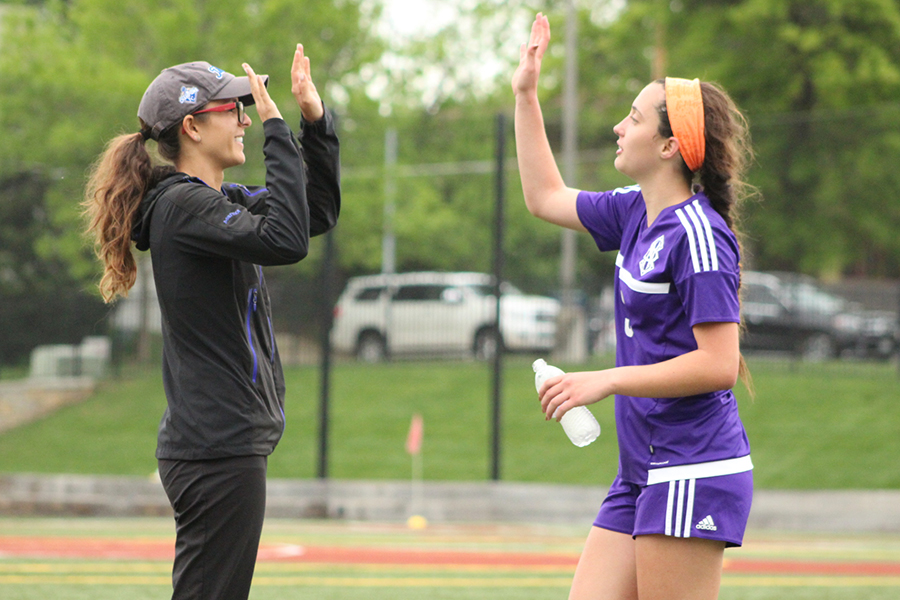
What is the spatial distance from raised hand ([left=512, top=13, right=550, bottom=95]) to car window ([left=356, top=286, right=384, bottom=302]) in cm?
1190

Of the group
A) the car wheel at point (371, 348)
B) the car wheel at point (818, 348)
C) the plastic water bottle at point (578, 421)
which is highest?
the plastic water bottle at point (578, 421)

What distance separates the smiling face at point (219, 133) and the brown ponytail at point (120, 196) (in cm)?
9

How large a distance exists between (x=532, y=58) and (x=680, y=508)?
159cm

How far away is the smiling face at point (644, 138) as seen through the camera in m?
3.07

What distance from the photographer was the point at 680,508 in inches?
113

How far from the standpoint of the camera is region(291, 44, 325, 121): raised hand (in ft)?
10.2

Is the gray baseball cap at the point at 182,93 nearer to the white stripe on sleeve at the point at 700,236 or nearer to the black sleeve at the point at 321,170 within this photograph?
the black sleeve at the point at 321,170

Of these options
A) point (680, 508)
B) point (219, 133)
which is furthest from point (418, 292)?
point (680, 508)

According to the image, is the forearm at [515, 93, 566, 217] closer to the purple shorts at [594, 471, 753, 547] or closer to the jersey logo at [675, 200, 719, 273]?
the jersey logo at [675, 200, 719, 273]

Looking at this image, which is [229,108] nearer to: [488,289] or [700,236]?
[700,236]

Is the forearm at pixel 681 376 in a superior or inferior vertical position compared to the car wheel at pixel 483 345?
superior

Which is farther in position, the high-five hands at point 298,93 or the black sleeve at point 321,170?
the black sleeve at point 321,170

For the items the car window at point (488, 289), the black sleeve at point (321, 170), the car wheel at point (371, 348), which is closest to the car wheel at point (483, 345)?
the car window at point (488, 289)

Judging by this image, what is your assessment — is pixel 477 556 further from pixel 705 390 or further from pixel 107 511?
pixel 705 390
